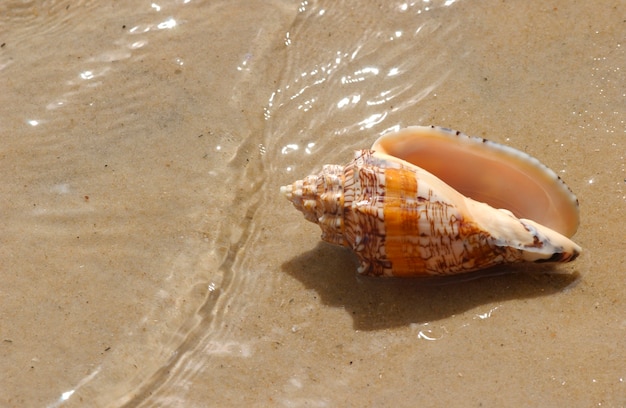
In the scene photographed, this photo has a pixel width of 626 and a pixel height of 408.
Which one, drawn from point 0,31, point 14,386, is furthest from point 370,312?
point 0,31

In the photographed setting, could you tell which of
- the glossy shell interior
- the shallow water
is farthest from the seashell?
the shallow water

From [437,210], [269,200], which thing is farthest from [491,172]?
[269,200]

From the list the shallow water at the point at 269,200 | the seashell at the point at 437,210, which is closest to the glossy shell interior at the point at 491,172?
the seashell at the point at 437,210

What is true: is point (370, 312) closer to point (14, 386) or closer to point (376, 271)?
point (376, 271)

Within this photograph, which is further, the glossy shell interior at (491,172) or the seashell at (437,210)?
the glossy shell interior at (491,172)

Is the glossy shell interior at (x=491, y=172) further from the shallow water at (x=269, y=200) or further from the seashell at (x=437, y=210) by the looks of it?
the shallow water at (x=269, y=200)
